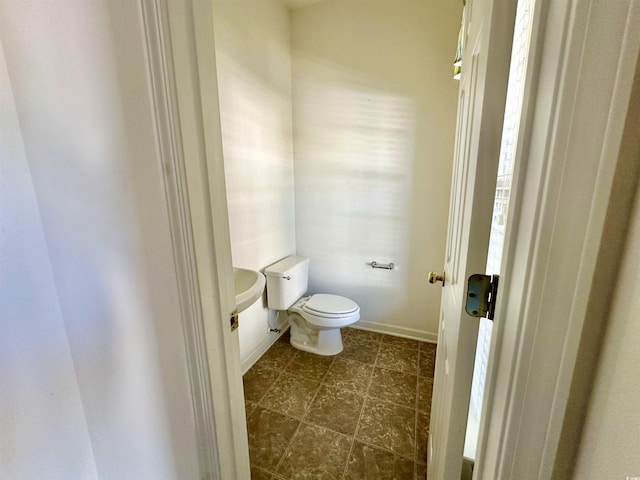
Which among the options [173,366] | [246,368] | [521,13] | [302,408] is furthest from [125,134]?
[246,368]

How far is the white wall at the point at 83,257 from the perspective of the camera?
576 millimetres

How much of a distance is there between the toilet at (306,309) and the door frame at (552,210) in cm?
150

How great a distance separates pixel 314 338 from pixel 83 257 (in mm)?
1798

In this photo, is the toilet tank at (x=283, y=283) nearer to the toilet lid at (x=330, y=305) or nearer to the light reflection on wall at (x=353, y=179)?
the toilet lid at (x=330, y=305)

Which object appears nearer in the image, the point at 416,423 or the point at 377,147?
the point at 416,423

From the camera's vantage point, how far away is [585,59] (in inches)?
11.5

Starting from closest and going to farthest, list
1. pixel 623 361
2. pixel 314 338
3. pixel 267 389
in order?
1. pixel 623 361
2. pixel 267 389
3. pixel 314 338

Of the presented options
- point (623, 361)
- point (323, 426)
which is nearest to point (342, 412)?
point (323, 426)

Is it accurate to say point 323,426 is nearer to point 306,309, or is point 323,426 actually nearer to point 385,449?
point 385,449

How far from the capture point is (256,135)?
6.13 ft

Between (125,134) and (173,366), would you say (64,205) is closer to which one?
(125,134)

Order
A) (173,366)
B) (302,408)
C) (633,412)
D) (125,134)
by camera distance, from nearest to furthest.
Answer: (633,412) < (125,134) < (173,366) < (302,408)

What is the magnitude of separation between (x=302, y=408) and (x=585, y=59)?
1.84 metres

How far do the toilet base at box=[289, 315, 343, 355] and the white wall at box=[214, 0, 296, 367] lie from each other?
0.65 ft
